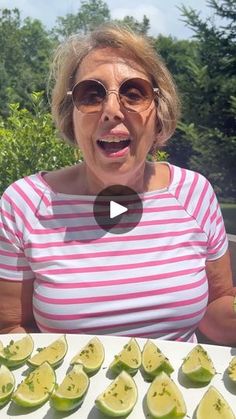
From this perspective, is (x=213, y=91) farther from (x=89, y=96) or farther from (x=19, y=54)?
(x=19, y=54)

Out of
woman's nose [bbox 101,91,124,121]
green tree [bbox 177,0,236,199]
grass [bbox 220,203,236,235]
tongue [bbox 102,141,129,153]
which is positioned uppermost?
woman's nose [bbox 101,91,124,121]

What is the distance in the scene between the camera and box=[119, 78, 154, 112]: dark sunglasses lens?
1824 millimetres

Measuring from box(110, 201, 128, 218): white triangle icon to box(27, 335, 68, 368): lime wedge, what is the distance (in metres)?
0.45

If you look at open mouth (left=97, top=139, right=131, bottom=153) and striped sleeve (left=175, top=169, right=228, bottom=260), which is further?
striped sleeve (left=175, top=169, right=228, bottom=260)

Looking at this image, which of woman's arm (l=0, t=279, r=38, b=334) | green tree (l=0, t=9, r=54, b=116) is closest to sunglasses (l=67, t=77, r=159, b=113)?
woman's arm (l=0, t=279, r=38, b=334)

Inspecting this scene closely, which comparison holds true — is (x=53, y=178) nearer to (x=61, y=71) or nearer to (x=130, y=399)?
(x=61, y=71)

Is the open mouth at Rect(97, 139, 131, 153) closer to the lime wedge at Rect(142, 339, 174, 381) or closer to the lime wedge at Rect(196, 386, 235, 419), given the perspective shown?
the lime wedge at Rect(142, 339, 174, 381)

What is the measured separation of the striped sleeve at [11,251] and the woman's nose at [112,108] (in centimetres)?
40

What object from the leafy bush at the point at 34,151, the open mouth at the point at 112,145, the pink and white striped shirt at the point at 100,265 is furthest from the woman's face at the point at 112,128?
the leafy bush at the point at 34,151

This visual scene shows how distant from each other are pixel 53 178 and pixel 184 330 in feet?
2.09

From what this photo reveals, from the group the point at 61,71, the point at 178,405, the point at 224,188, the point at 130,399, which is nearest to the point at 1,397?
the point at 130,399

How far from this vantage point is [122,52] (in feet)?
6.26

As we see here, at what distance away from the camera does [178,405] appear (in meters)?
1.37
